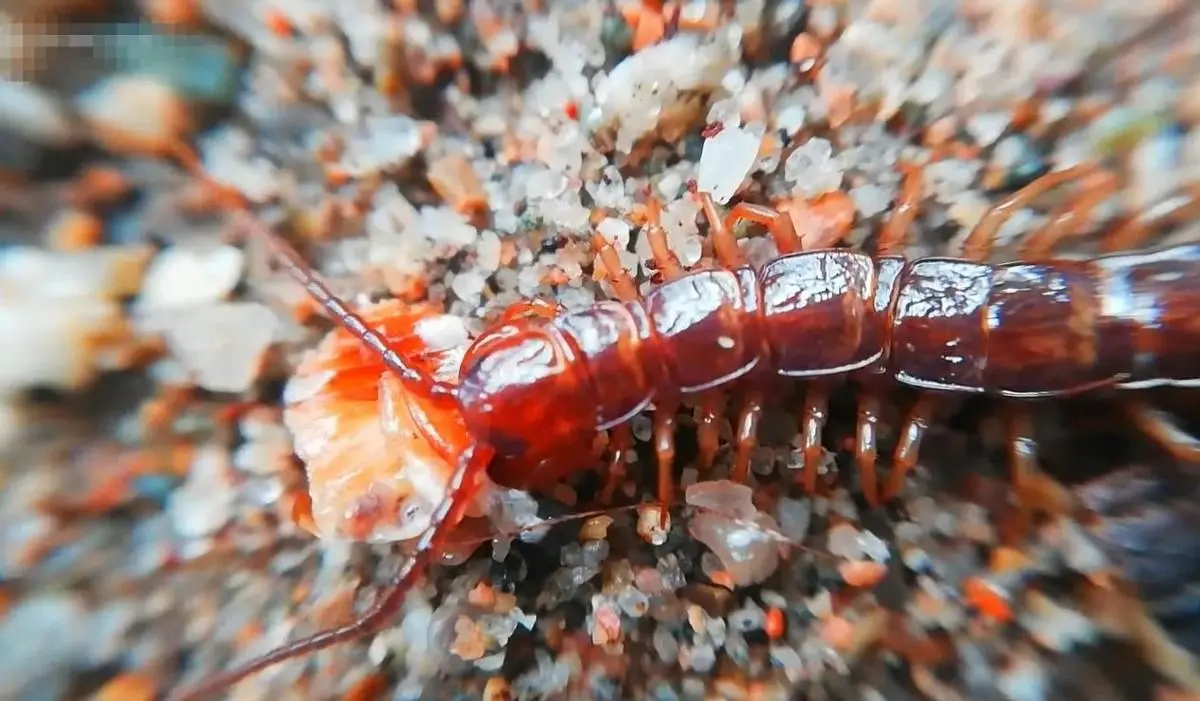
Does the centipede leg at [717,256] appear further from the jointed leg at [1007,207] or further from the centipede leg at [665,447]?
the jointed leg at [1007,207]

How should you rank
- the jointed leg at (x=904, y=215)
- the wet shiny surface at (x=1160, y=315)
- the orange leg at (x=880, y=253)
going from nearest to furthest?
the wet shiny surface at (x=1160, y=315), the orange leg at (x=880, y=253), the jointed leg at (x=904, y=215)

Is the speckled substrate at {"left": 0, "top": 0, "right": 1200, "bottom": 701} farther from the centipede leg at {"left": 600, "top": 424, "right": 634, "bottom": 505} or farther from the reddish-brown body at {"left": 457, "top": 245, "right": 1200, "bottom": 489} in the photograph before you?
the reddish-brown body at {"left": 457, "top": 245, "right": 1200, "bottom": 489}

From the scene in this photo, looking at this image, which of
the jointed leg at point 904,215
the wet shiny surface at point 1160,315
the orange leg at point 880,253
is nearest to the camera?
the wet shiny surface at point 1160,315

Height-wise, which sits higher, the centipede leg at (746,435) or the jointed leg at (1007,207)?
the jointed leg at (1007,207)

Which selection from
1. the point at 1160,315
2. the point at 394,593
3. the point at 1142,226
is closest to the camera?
the point at 394,593

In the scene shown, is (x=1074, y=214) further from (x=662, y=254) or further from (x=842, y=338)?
(x=662, y=254)

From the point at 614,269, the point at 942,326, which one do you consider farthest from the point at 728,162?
the point at 942,326

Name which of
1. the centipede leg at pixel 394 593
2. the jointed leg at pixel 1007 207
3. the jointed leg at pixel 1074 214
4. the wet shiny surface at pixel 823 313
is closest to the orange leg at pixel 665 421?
the wet shiny surface at pixel 823 313

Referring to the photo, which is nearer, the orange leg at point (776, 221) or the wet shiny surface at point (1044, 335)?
the wet shiny surface at point (1044, 335)

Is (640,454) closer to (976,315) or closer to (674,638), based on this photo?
(674,638)
